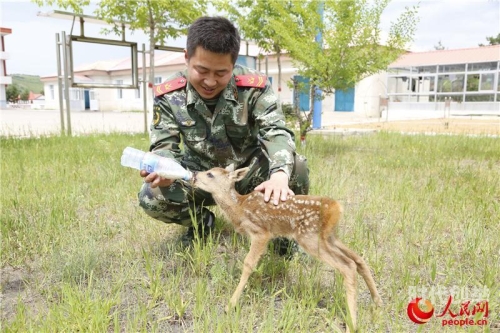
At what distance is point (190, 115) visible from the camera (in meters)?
3.09

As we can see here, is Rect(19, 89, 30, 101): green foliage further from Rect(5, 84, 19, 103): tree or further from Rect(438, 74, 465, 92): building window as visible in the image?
Rect(438, 74, 465, 92): building window

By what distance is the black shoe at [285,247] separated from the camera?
9.73ft

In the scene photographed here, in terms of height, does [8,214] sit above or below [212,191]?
below

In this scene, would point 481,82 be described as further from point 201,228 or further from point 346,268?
point 346,268

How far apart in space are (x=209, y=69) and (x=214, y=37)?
190 millimetres

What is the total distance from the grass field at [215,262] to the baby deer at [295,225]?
0.45ft

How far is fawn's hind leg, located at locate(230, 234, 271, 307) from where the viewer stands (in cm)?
225

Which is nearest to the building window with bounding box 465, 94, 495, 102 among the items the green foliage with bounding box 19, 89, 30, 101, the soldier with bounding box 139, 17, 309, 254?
the soldier with bounding box 139, 17, 309, 254

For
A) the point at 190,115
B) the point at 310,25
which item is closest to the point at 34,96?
the point at 310,25

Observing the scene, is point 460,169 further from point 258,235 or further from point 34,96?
point 34,96

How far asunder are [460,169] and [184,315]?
434 cm

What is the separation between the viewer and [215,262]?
2752 millimetres

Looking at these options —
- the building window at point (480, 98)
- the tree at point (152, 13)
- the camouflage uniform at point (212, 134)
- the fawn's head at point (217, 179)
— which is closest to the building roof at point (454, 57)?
the building window at point (480, 98)

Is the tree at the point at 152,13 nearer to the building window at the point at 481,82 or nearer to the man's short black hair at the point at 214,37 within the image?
the man's short black hair at the point at 214,37
